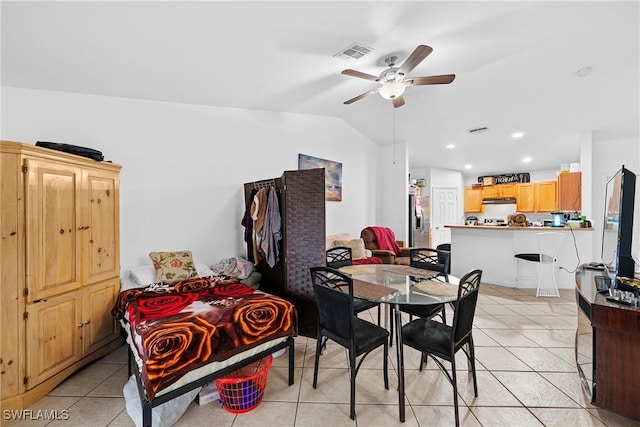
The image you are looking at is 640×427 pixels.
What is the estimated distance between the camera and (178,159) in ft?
11.1

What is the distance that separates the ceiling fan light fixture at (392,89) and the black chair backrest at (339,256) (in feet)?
5.92

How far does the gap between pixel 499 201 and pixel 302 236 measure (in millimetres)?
6985

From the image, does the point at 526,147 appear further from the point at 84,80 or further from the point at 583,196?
the point at 84,80

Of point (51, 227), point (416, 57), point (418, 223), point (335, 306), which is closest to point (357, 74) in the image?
point (416, 57)

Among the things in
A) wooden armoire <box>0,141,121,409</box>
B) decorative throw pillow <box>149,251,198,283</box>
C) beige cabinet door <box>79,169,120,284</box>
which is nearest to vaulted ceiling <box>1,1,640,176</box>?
wooden armoire <box>0,141,121,409</box>

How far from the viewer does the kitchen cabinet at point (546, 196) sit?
22.2 feet

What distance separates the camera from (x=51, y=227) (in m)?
2.04

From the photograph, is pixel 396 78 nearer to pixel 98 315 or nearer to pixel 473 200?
pixel 98 315

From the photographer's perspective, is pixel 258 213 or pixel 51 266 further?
pixel 258 213

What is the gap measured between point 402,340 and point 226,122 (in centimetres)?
338

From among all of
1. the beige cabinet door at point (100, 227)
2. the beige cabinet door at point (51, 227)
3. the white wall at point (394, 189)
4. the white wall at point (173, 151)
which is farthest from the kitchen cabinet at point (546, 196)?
the beige cabinet door at point (51, 227)

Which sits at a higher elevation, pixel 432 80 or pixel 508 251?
pixel 432 80

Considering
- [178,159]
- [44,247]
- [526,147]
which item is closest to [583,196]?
[526,147]

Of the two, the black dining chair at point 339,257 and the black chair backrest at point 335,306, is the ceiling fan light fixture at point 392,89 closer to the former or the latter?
the black dining chair at point 339,257
